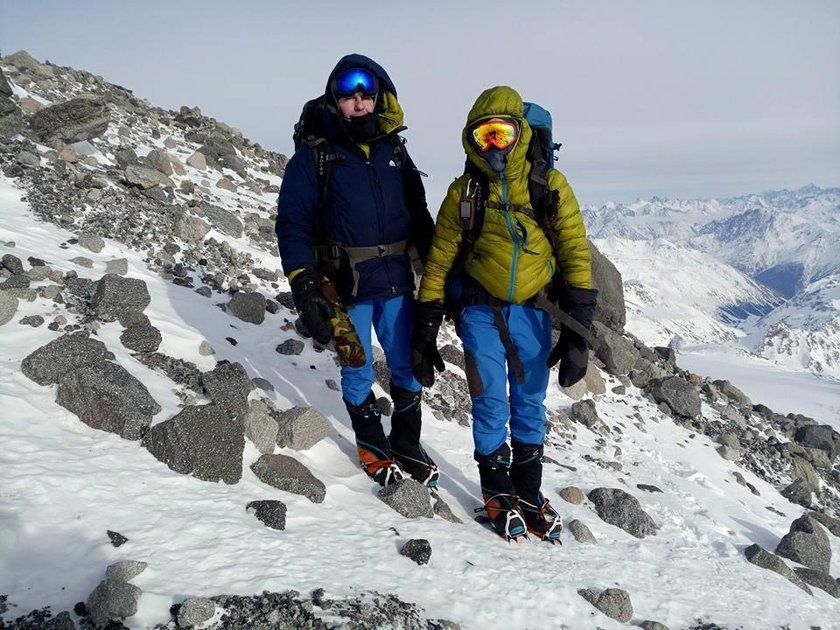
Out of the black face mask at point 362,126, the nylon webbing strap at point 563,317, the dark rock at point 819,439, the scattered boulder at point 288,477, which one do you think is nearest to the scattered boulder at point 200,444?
the scattered boulder at point 288,477

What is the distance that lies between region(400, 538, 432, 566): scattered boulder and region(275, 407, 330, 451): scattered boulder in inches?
68.6

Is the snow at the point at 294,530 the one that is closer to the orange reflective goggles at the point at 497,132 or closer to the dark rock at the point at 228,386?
the dark rock at the point at 228,386

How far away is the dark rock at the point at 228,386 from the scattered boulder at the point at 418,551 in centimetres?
212

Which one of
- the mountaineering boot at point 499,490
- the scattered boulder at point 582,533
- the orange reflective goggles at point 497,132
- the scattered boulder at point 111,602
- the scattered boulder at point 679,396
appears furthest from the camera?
the scattered boulder at point 679,396

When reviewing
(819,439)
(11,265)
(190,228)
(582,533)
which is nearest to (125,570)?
(582,533)

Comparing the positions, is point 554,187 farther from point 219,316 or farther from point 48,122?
point 48,122

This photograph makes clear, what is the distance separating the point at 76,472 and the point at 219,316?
4.09m

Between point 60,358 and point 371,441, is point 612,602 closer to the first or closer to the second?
point 371,441

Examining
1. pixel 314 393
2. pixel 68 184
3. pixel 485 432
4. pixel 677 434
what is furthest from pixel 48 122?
pixel 677 434

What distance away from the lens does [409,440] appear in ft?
18.4

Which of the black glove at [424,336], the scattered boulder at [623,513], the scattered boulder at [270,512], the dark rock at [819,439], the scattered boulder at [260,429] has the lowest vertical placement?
the dark rock at [819,439]

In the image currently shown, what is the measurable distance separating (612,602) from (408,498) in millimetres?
1953

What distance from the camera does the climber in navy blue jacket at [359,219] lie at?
15.3 ft

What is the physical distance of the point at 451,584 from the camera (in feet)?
13.5
